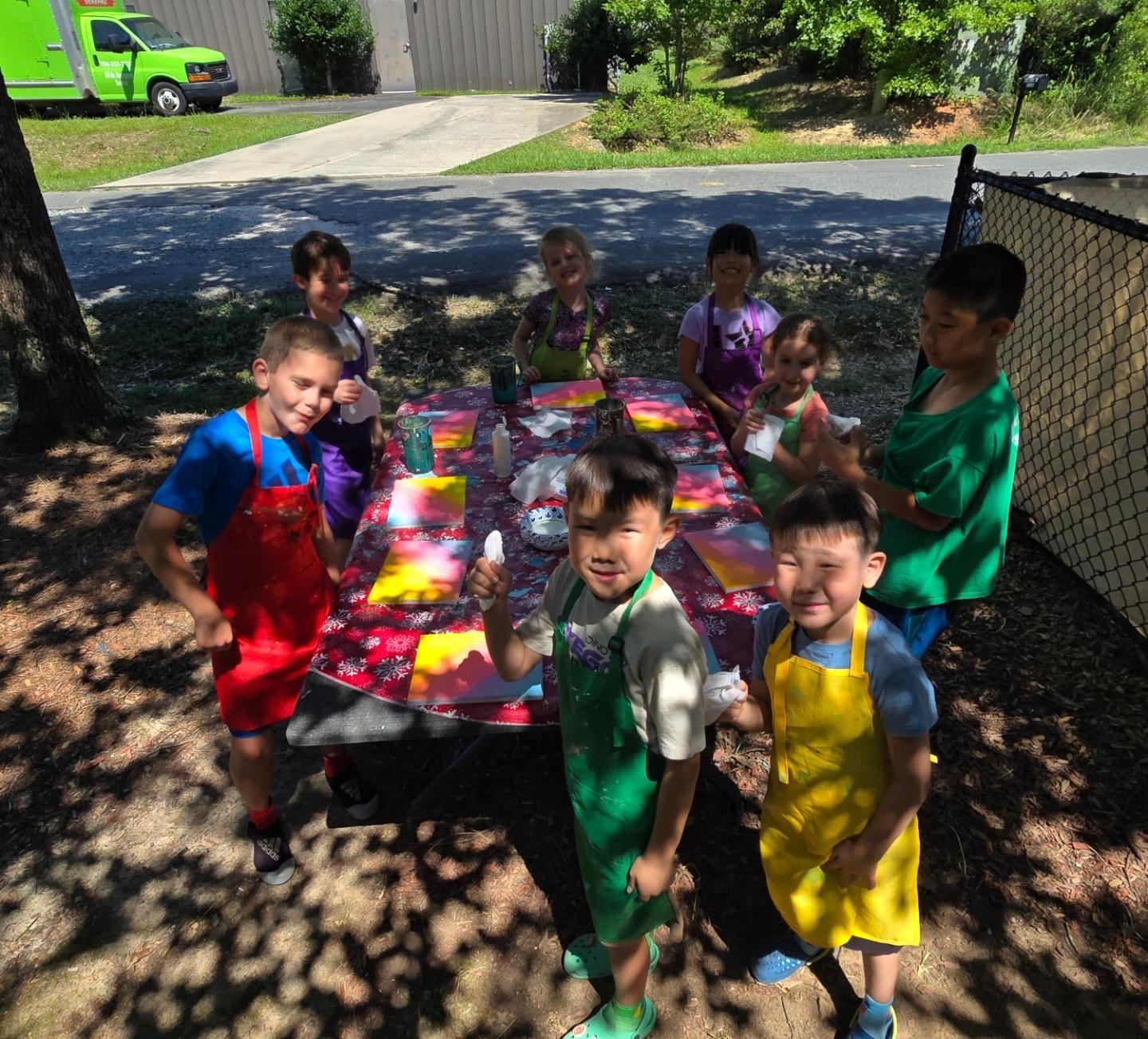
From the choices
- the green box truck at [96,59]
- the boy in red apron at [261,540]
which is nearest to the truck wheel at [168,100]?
the green box truck at [96,59]

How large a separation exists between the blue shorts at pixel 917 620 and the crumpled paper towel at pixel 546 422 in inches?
66.2

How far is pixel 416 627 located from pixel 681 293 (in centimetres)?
638

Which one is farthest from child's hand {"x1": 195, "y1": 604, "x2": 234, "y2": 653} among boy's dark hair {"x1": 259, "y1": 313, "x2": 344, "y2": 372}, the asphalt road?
the asphalt road

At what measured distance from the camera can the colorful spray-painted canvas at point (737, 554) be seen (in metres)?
2.70

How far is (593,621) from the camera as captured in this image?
5.98ft

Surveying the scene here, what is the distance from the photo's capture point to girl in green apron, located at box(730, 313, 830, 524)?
3016 mm

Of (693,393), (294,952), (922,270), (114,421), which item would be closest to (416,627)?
(294,952)

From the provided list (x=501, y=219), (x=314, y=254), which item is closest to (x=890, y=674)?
(x=314, y=254)

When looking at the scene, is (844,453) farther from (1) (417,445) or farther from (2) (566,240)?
(2) (566,240)

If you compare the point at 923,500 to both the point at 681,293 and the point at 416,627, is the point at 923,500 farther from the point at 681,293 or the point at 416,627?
the point at 681,293

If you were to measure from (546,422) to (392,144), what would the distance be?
15.1 meters

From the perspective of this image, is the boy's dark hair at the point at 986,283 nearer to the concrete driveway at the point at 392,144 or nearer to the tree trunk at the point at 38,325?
the tree trunk at the point at 38,325

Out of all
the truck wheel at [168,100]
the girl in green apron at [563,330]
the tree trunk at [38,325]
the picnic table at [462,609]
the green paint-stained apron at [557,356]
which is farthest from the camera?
the truck wheel at [168,100]

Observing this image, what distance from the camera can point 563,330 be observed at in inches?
175
